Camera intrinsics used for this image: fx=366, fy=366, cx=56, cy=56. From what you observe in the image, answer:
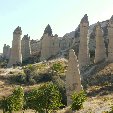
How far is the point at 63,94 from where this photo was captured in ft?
212

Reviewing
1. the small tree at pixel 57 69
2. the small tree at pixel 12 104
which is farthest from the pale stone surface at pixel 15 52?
the small tree at pixel 12 104

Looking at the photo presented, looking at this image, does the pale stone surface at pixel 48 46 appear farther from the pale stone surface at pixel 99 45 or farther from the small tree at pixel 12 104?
the small tree at pixel 12 104

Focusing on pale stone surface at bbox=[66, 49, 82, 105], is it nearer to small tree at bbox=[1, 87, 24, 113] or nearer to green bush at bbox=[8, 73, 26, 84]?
small tree at bbox=[1, 87, 24, 113]

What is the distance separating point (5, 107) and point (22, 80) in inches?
1104

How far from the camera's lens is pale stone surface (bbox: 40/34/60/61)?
108 metres

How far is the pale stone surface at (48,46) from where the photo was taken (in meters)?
108

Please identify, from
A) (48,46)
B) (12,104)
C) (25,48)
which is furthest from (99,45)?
(25,48)

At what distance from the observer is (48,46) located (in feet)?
359

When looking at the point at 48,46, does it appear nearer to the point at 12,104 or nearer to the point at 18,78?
the point at 18,78

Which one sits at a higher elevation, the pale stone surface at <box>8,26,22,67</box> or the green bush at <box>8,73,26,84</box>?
the pale stone surface at <box>8,26,22,67</box>

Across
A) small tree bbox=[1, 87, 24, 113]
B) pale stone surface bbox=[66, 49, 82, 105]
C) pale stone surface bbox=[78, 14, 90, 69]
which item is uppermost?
pale stone surface bbox=[78, 14, 90, 69]

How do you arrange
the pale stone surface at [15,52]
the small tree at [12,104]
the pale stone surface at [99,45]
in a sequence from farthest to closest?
the pale stone surface at [15,52]
the pale stone surface at [99,45]
the small tree at [12,104]

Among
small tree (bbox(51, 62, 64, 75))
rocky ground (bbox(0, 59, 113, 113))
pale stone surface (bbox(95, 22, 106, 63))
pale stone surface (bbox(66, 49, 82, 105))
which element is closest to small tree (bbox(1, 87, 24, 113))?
rocky ground (bbox(0, 59, 113, 113))

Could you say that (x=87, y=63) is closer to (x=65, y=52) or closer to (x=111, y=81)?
(x=111, y=81)
